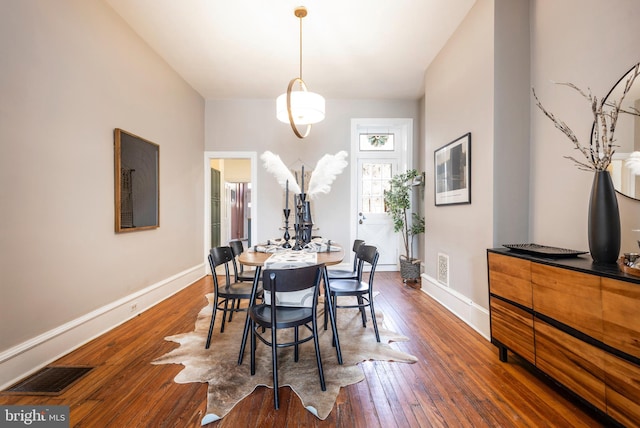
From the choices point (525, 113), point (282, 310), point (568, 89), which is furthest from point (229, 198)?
point (568, 89)

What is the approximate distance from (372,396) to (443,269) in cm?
209

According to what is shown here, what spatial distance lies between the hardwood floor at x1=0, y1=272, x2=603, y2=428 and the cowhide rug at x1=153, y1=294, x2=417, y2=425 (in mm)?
56

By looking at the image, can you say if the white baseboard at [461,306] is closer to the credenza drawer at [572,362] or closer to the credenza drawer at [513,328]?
the credenza drawer at [513,328]

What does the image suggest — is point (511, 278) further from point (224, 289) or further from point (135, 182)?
point (135, 182)

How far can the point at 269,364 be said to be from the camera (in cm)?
208

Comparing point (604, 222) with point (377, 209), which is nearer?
point (604, 222)

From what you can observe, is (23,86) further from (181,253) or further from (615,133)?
(615,133)

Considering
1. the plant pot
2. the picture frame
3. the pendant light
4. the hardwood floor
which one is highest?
the pendant light

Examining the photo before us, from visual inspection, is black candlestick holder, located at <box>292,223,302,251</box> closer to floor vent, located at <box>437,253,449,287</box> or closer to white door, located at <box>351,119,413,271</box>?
floor vent, located at <box>437,253,449,287</box>

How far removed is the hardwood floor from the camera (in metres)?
1.52

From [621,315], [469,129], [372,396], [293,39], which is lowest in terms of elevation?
[372,396]

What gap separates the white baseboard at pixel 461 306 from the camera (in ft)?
8.45

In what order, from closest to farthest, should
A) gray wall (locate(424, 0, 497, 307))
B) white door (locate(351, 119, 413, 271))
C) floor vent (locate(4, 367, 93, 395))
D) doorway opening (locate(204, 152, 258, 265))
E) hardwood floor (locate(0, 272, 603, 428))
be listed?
hardwood floor (locate(0, 272, 603, 428)) < floor vent (locate(4, 367, 93, 395)) < gray wall (locate(424, 0, 497, 307)) < doorway opening (locate(204, 152, 258, 265)) < white door (locate(351, 119, 413, 271))

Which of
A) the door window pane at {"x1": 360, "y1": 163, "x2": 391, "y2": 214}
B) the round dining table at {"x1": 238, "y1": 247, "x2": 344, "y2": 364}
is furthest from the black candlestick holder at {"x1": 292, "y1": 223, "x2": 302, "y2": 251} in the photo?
the door window pane at {"x1": 360, "y1": 163, "x2": 391, "y2": 214}
